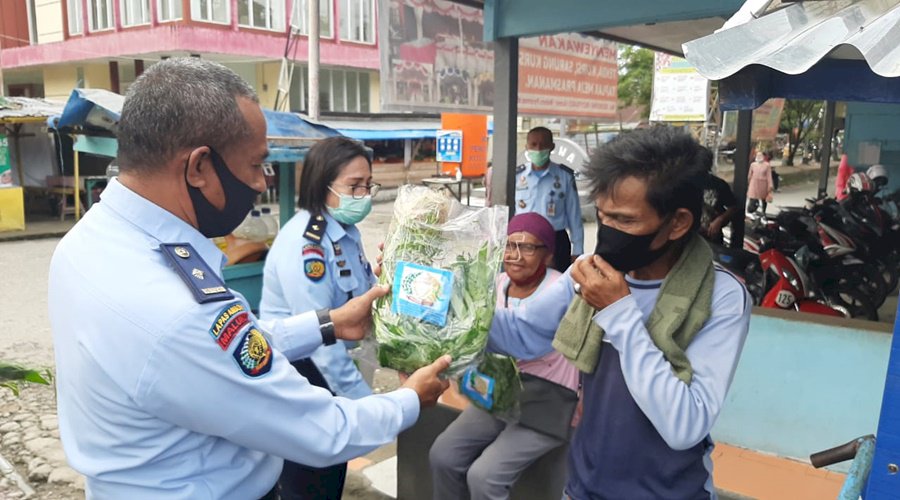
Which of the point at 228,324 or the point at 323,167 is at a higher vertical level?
the point at 323,167

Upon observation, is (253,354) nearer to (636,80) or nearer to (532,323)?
(532,323)

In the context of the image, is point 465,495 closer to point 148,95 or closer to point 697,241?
point 697,241

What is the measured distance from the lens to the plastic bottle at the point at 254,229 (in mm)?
5406

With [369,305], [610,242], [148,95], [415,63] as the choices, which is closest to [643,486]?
[610,242]

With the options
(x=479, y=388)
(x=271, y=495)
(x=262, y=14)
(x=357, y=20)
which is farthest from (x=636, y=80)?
(x=271, y=495)

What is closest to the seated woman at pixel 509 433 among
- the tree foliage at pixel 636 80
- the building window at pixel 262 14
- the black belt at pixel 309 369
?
the black belt at pixel 309 369

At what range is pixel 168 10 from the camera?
17562mm

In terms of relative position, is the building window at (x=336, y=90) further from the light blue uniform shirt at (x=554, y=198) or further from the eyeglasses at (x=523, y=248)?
the eyeglasses at (x=523, y=248)

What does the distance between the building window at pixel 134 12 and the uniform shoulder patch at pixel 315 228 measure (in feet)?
57.9

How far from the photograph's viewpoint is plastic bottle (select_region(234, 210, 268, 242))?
5406mm

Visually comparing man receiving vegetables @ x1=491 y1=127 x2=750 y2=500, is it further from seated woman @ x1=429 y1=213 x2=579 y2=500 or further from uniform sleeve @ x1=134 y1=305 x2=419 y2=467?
seated woman @ x1=429 y1=213 x2=579 y2=500

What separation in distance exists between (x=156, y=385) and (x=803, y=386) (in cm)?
336

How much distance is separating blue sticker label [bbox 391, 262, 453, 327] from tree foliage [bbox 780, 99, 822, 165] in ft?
84.4

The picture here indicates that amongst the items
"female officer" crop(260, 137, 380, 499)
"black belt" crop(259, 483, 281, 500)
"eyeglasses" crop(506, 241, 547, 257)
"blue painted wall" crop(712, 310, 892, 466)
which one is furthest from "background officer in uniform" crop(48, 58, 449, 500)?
"blue painted wall" crop(712, 310, 892, 466)
